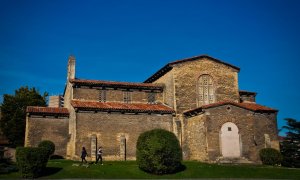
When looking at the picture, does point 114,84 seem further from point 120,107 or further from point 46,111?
point 46,111

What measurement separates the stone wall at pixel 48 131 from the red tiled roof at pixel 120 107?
2981 mm

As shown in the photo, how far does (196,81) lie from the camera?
34562 millimetres

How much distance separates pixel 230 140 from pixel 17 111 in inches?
1207

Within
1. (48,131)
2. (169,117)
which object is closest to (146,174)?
(169,117)

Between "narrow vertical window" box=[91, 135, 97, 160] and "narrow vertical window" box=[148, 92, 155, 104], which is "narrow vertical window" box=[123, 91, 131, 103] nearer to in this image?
"narrow vertical window" box=[148, 92, 155, 104]

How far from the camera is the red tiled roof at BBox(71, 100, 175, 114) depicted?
3023 centimetres

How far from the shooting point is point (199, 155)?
29.4 m

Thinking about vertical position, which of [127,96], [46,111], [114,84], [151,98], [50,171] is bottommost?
[50,171]

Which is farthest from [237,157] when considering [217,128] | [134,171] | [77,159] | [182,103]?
[77,159]

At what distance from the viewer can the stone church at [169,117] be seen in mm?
29141

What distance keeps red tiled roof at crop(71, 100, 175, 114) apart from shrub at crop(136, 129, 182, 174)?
814 centimetres

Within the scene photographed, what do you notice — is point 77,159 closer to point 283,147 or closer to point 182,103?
point 182,103

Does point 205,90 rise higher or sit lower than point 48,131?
higher

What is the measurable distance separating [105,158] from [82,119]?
425 centimetres
